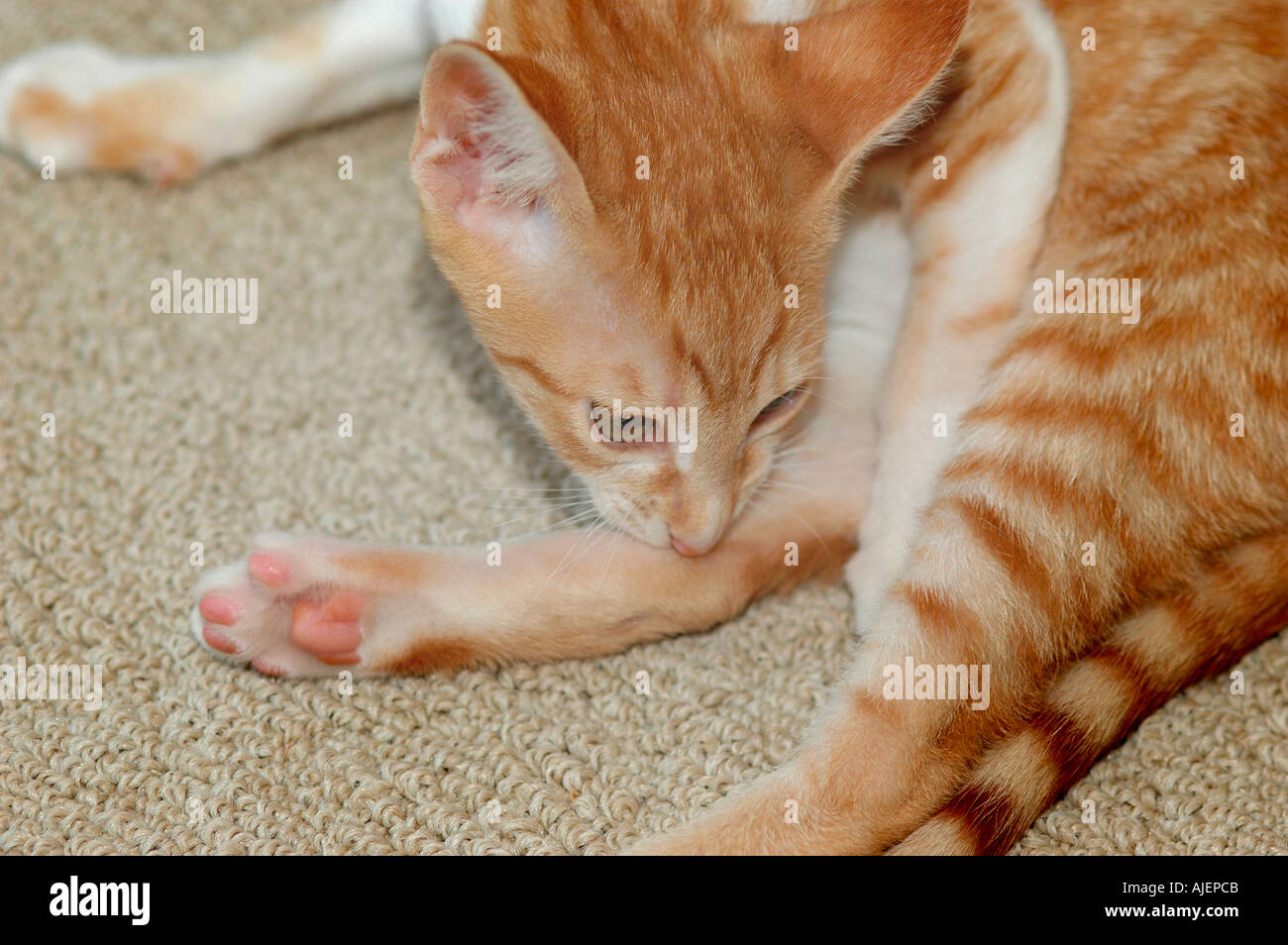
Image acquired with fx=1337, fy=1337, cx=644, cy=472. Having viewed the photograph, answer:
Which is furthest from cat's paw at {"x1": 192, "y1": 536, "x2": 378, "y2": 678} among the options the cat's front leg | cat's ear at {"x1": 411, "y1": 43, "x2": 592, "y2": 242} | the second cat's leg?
the second cat's leg

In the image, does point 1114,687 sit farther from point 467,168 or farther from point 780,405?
point 467,168

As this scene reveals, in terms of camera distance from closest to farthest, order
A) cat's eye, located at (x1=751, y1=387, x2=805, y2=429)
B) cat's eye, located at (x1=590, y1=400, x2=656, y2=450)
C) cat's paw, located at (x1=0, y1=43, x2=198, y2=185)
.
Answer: cat's eye, located at (x1=590, y1=400, x2=656, y2=450) → cat's eye, located at (x1=751, y1=387, x2=805, y2=429) → cat's paw, located at (x1=0, y1=43, x2=198, y2=185)

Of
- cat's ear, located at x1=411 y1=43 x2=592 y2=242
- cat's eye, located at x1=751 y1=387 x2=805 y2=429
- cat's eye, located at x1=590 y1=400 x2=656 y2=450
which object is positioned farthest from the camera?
cat's eye, located at x1=751 y1=387 x2=805 y2=429

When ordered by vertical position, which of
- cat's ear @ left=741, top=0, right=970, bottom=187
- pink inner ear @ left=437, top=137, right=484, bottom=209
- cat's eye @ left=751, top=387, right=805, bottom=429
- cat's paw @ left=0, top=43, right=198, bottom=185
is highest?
cat's ear @ left=741, top=0, right=970, bottom=187

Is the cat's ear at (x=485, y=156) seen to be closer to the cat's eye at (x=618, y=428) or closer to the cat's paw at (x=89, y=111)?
the cat's eye at (x=618, y=428)

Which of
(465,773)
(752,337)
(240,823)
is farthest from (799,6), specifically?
(240,823)

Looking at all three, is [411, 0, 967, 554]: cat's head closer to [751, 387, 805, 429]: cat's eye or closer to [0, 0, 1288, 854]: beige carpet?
[751, 387, 805, 429]: cat's eye

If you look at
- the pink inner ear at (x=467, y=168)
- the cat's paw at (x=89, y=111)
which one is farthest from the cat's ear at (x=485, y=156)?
the cat's paw at (x=89, y=111)

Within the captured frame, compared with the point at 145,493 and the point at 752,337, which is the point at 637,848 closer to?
the point at 752,337
